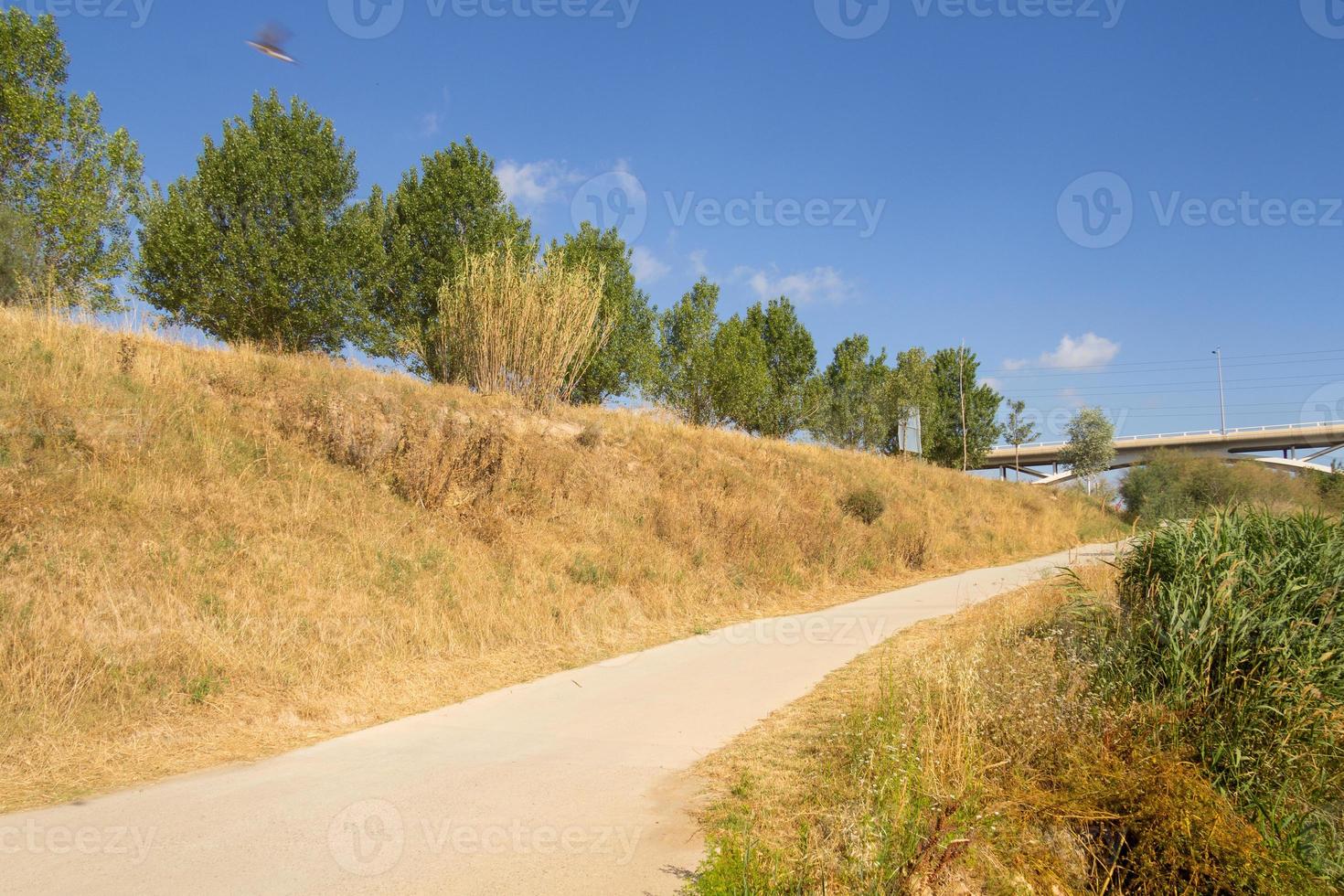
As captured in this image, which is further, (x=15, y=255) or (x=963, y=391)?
(x=963, y=391)

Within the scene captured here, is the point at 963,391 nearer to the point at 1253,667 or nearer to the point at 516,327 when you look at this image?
the point at 516,327

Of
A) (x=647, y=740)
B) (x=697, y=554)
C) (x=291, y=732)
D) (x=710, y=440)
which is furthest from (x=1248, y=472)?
(x=291, y=732)

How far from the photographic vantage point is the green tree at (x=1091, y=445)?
50281 mm

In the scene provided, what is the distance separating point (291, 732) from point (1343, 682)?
8370 millimetres

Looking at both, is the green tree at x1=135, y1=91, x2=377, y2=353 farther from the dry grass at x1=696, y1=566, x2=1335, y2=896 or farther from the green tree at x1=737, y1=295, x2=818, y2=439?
the green tree at x1=737, y1=295, x2=818, y2=439

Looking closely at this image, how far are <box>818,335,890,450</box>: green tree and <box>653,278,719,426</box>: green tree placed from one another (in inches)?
342

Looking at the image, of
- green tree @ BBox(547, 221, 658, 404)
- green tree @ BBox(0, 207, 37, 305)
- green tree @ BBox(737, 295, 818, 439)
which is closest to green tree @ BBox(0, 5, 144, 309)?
green tree @ BBox(0, 207, 37, 305)

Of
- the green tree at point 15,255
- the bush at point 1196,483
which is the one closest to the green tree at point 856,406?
the bush at point 1196,483

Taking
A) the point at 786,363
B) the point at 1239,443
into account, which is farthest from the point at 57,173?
the point at 1239,443

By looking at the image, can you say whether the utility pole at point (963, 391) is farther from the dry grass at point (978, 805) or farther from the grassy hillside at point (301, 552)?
the dry grass at point (978, 805)

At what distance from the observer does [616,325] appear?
30.2 m

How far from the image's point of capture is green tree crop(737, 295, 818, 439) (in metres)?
40.7

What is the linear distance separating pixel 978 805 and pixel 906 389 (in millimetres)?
42484

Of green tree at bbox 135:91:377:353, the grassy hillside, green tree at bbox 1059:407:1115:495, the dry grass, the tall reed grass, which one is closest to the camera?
the dry grass
